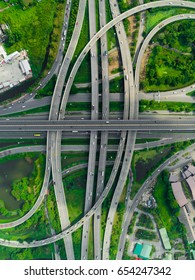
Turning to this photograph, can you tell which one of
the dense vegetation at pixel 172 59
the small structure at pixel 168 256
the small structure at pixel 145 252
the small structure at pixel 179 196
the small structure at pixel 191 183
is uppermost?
the dense vegetation at pixel 172 59

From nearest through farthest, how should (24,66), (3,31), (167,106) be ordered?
1. (24,66)
2. (3,31)
3. (167,106)

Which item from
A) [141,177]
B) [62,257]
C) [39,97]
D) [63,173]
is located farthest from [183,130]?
[62,257]

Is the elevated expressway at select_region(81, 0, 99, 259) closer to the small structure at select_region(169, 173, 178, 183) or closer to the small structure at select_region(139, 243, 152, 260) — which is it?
the small structure at select_region(139, 243, 152, 260)

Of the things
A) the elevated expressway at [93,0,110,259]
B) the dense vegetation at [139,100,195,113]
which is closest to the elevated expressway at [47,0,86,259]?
the elevated expressway at [93,0,110,259]

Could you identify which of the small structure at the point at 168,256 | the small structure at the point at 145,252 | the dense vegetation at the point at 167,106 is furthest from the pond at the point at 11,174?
the small structure at the point at 168,256

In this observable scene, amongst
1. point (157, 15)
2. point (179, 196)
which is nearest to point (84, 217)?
point (179, 196)

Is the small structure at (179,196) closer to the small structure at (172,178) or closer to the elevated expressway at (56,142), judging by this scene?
the small structure at (172,178)

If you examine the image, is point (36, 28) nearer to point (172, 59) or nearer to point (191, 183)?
point (172, 59)

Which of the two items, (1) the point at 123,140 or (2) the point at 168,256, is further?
(2) the point at 168,256

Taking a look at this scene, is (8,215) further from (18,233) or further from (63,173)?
(63,173)
